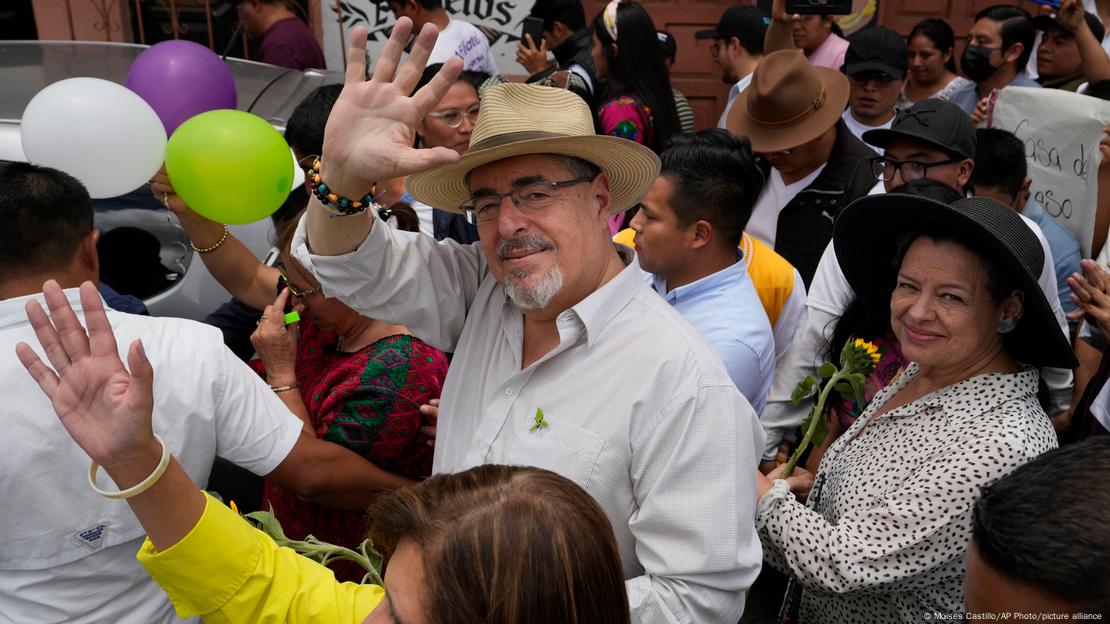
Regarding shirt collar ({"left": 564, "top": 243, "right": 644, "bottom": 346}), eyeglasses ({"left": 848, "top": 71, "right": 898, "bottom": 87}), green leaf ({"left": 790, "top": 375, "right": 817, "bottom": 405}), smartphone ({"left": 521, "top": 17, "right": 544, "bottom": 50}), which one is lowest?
green leaf ({"left": 790, "top": 375, "right": 817, "bottom": 405})

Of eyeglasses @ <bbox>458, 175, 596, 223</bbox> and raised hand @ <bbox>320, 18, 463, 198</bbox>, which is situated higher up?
raised hand @ <bbox>320, 18, 463, 198</bbox>

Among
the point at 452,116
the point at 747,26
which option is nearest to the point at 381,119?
the point at 452,116

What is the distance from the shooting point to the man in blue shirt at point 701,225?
9.64 ft

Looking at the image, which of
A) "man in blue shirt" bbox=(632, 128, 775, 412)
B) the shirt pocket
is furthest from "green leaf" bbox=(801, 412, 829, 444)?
the shirt pocket

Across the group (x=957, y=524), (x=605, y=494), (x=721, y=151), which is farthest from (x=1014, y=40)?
(x=605, y=494)

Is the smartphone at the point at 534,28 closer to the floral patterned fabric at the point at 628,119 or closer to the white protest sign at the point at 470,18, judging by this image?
the white protest sign at the point at 470,18

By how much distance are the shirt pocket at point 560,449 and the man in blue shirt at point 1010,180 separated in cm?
232

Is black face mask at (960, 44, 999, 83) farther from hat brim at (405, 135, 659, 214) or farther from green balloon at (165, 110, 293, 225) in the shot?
green balloon at (165, 110, 293, 225)

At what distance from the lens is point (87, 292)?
1.45 m

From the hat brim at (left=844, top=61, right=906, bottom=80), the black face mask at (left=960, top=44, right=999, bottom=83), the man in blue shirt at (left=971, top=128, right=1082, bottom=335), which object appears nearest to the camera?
the man in blue shirt at (left=971, top=128, right=1082, bottom=335)

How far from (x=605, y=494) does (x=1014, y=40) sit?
4.45 m

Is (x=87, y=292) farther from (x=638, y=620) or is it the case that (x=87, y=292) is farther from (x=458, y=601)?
(x=638, y=620)

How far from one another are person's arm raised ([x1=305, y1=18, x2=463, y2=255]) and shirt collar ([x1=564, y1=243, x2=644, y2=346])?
0.42 m

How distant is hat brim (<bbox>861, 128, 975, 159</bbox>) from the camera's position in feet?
10.6
